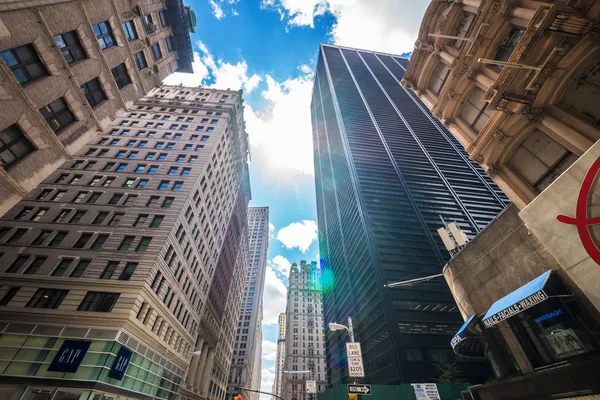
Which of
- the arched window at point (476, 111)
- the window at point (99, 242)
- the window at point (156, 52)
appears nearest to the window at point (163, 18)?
the window at point (156, 52)

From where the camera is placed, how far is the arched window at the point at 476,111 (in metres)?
16.2

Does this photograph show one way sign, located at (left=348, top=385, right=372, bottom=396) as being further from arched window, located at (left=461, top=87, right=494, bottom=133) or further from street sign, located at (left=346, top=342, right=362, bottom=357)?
arched window, located at (left=461, top=87, right=494, bottom=133)

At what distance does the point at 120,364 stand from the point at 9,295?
14.4 meters

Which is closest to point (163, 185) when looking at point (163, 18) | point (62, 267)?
point (62, 267)

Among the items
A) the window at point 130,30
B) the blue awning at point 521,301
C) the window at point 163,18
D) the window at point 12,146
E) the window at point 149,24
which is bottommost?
the blue awning at point 521,301

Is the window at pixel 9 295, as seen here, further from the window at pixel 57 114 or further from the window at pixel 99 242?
the window at pixel 57 114

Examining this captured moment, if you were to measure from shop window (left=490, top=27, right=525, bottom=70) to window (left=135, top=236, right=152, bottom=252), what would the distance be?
122 feet

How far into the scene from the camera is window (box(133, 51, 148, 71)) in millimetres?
21594

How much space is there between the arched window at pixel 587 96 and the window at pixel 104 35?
89.9 ft

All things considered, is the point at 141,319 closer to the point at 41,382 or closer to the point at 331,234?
the point at 41,382

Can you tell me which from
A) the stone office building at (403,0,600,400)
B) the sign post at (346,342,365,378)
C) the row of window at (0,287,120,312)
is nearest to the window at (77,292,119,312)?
the row of window at (0,287,120,312)

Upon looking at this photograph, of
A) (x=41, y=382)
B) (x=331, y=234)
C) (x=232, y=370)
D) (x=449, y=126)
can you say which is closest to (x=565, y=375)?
(x=449, y=126)

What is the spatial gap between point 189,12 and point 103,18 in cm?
1449

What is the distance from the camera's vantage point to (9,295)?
2528 centimetres
